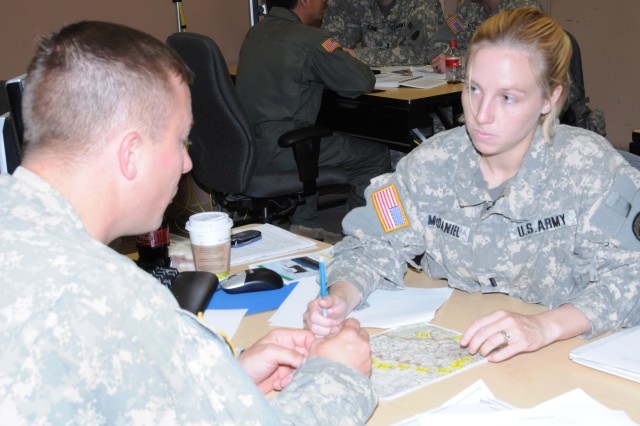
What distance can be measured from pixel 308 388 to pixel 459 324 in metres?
0.53

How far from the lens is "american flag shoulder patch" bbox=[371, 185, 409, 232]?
1.72 m

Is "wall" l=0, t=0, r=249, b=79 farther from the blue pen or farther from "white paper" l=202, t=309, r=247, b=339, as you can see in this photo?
the blue pen

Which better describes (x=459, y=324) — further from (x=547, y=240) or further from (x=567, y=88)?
(x=567, y=88)

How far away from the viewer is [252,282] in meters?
1.64

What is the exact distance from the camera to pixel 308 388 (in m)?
1.00

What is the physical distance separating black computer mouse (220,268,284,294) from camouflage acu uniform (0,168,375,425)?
80 cm

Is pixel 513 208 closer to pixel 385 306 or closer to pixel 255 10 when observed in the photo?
pixel 385 306

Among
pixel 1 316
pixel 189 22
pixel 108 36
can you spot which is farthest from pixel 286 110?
pixel 1 316

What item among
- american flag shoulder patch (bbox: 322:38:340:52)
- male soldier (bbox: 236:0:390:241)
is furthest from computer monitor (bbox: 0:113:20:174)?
american flag shoulder patch (bbox: 322:38:340:52)

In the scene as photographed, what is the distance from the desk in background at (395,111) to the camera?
11.5 ft

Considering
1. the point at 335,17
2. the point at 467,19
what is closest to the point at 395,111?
the point at 467,19

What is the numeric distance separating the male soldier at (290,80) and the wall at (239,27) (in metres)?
1.11

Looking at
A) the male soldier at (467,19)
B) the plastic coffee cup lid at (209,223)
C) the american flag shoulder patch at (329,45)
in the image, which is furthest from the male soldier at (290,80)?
the plastic coffee cup lid at (209,223)

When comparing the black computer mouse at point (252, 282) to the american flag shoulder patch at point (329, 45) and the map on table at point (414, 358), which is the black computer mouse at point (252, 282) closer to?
the map on table at point (414, 358)
